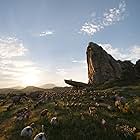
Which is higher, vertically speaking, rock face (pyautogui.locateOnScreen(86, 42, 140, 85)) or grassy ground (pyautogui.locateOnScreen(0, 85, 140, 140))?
rock face (pyautogui.locateOnScreen(86, 42, 140, 85))

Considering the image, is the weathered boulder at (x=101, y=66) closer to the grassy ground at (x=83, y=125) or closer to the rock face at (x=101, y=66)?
the rock face at (x=101, y=66)

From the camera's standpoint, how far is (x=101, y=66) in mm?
87438

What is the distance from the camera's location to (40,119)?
3036 centimetres

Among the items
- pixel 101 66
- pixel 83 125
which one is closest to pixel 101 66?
pixel 101 66

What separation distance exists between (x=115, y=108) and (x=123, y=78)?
3705cm

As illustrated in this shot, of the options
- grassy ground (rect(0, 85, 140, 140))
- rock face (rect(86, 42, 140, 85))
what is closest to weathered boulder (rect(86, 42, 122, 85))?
rock face (rect(86, 42, 140, 85))

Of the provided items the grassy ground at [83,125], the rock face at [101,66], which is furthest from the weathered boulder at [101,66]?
the grassy ground at [83,125]

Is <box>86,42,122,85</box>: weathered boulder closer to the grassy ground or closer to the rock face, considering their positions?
the rock face

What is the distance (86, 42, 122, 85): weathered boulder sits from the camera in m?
87.1

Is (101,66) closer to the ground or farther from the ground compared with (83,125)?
farther from the ground

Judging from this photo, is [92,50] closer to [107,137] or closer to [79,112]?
[79,112]

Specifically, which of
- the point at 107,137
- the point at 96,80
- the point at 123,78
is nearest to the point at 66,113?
the point at 107,137

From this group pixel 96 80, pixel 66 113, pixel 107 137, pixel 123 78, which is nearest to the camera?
pixel 107 137

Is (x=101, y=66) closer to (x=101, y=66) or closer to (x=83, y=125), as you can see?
(x=101, y=66)
